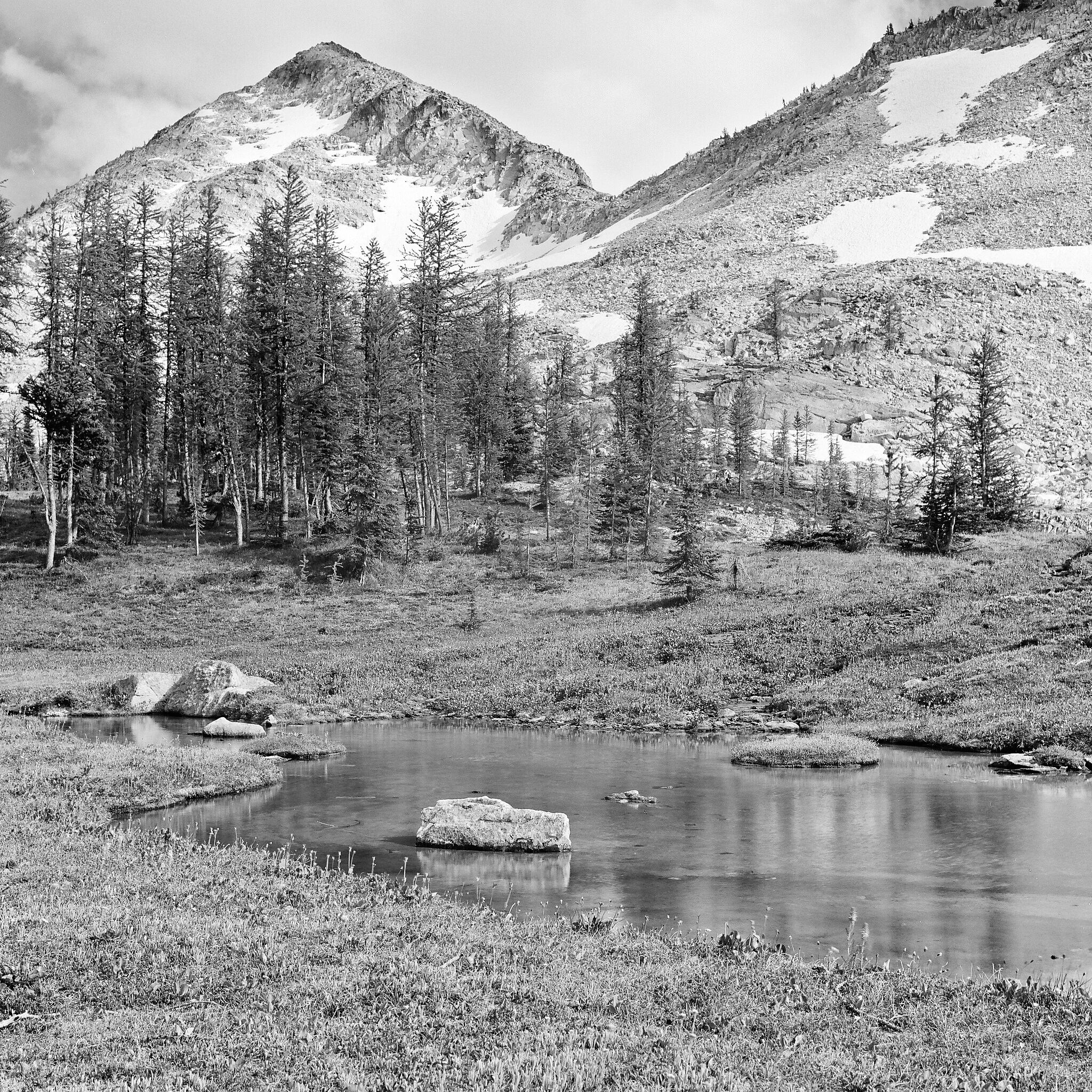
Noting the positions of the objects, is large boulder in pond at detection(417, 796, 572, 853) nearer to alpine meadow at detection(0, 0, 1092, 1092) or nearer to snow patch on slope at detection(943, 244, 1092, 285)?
alpine meadow at detection(0, 0, 1092, 1092)

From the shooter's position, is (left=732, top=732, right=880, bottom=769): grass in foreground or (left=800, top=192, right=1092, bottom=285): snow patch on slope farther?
(left=800, top=192, right=1092, bottom=285): snow patch on slope

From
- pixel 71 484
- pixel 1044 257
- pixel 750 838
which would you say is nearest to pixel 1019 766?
pixel 750 838

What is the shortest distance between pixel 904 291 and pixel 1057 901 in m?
119

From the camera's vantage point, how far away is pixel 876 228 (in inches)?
5773

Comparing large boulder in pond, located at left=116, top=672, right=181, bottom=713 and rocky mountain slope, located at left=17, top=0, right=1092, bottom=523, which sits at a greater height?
rocky mountain slope, located at left=17, top=0, right=1092, bottom=523

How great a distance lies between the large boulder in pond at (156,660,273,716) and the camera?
30328 mm

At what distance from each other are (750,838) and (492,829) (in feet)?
14.6

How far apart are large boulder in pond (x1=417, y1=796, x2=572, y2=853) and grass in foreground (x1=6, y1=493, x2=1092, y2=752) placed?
13739 mm

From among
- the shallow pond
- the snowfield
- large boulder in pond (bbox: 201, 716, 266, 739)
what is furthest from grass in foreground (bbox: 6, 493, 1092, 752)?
the snowfield

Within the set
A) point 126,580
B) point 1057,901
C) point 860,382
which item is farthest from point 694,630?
point 860,382

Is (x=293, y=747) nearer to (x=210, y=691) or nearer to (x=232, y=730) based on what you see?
(x=232, y=730)

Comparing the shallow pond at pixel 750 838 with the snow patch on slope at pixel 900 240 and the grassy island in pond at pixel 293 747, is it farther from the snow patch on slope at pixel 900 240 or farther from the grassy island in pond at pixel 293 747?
the snow patch on slope at pixel 900 240

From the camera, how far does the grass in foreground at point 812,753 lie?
22938 millimetres

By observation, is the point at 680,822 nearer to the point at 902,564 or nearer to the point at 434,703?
the point at 434,703
